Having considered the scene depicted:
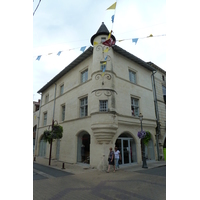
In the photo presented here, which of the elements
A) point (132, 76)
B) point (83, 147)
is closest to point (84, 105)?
point (83, 147)

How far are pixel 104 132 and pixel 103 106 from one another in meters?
2.06

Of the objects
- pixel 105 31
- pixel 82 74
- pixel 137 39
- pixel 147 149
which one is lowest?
pixel 147 149

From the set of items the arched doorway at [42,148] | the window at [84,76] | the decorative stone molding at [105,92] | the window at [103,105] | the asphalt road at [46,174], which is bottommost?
the arched doorway at [42,148]

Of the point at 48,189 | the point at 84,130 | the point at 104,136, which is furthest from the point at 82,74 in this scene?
the point at 48,189

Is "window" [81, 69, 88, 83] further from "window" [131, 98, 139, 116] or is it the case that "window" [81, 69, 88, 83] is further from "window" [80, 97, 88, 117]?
"window" [131, 98, 139, 116]

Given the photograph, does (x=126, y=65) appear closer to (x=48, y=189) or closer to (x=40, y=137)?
(x=48, y=189)

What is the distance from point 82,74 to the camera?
1518 cm

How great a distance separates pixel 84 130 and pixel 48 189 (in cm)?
671

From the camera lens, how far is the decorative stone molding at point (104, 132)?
10374mm

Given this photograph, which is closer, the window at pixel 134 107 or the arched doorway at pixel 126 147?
the arched doorway at pixel 126 147

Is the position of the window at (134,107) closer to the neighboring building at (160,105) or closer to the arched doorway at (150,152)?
the neighboring building at (160,105)

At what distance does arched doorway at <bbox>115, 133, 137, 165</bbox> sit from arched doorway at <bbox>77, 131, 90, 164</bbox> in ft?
8.66

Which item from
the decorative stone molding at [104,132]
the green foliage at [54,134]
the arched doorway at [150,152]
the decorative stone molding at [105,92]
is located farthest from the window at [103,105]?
the arched doorway at [150,152]

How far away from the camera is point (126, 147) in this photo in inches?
487
